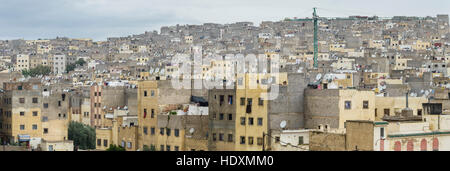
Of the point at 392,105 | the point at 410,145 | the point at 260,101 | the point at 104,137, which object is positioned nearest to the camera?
the point at 410,145

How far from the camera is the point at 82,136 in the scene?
50.7 metres

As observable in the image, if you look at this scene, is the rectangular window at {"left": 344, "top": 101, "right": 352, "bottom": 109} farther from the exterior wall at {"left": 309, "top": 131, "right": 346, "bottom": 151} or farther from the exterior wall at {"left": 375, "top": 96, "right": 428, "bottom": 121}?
the exterior wall at {"left": 309, "top": 131, "right": 346, "bottom": 151}

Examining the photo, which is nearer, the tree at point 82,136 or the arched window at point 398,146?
the arched window at point 398,146

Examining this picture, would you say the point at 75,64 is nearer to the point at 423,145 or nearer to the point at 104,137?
the point at 104,137

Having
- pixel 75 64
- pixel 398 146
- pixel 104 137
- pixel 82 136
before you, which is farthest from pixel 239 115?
pixel 75 64

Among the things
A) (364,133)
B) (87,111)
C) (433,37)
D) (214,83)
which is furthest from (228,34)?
(364,133)

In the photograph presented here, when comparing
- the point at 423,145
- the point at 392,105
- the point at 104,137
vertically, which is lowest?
the point at 104,137

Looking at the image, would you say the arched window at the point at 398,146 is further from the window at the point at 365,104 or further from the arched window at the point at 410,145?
the window at the point at 365,104

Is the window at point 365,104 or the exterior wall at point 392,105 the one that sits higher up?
the window at point 365,104

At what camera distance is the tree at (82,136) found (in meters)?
49.5

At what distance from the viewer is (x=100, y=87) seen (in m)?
57.4

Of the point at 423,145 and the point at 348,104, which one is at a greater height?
the point at 348,104

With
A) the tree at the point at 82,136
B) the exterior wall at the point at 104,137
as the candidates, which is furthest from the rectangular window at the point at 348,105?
the tree at the point at 82,136

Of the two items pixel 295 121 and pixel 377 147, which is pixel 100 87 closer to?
pixel 295 121
